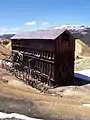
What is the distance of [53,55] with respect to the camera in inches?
A: 1106

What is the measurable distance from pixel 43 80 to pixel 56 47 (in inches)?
177

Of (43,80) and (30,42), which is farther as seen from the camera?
(30,42)

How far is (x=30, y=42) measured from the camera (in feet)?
109

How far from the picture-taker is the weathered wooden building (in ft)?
92.8

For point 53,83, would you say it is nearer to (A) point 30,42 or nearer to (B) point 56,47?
(B) point 56,47

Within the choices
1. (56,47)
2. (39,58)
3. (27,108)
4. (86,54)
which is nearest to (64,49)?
(56,47)

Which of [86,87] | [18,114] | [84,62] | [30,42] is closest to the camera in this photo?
[18,114]

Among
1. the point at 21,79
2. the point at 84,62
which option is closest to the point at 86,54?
the point at 84,62

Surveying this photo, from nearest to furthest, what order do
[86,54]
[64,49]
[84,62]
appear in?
[64,49] < [84,62] < [86,54]

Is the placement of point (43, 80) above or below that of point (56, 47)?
below

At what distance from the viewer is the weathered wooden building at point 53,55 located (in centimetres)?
2828

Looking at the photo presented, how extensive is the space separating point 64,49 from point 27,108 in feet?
55.5

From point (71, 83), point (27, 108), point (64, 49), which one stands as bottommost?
point (71, 83)

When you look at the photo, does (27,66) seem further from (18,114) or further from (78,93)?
(18,114)
